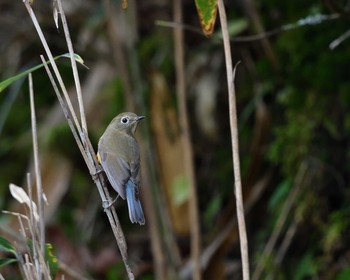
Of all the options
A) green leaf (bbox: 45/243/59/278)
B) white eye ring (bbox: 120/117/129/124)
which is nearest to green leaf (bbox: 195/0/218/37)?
green leaf (bbox: 45/243/59/278)

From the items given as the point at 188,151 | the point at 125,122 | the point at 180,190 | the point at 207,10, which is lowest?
the point at 180,190

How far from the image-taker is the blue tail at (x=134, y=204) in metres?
2.86

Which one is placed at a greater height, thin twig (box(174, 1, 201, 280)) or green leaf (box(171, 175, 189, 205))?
thin twig (box(174, 1, 201, 280))

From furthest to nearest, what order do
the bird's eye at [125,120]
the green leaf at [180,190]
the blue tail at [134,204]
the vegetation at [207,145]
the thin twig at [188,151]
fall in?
the green leaf at [180,190] < the vegetation at [207,145] < the thin twig at [188,151] < the bird's eye at [125,120] < the blue tail at [134,204]

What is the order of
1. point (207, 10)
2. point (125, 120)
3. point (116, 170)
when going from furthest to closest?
point (125, 120) < point (116, 170) < point (207, 10)

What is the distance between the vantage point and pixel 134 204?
302 centimetres

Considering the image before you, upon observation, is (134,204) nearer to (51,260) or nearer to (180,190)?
(51,260)

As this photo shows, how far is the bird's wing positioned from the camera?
3088mm

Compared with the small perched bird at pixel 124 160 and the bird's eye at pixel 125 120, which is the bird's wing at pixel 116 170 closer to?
the small perched bird at pixel 124 160

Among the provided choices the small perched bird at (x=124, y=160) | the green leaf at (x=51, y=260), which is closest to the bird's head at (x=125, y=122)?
the small perched bird at (x=124, y=160)

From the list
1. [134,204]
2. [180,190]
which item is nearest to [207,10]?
[134,204]

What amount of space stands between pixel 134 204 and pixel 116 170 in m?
0.20

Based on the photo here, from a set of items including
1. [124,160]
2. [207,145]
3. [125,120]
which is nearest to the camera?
[124,160]

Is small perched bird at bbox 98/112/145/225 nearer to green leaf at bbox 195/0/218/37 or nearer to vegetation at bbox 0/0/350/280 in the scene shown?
green leaf at bbox 195/0/218/37
